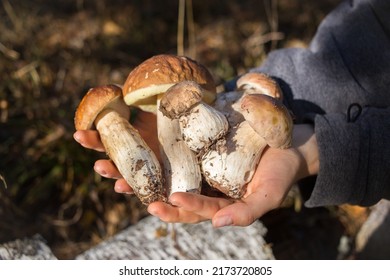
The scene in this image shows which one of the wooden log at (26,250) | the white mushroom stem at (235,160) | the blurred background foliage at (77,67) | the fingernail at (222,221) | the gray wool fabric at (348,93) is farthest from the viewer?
the blurred background foliage at (77,67)

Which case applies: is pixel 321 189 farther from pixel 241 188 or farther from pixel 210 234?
pixel 210 234

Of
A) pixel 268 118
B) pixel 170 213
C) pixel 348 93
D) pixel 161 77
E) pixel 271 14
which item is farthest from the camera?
pixel 271 14

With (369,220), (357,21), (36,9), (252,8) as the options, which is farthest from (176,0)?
(369,220)

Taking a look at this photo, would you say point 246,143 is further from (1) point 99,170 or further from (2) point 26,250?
(2) point 26,250

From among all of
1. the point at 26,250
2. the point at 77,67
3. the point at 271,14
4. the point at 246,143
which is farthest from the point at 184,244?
the point at 271,14

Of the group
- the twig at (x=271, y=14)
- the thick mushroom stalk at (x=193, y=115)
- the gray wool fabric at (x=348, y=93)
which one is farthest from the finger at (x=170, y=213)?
the twig at (x=271, y=14)

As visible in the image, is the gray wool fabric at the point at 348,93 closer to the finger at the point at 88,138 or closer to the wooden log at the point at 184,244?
the wooden log at the point at 184,244
